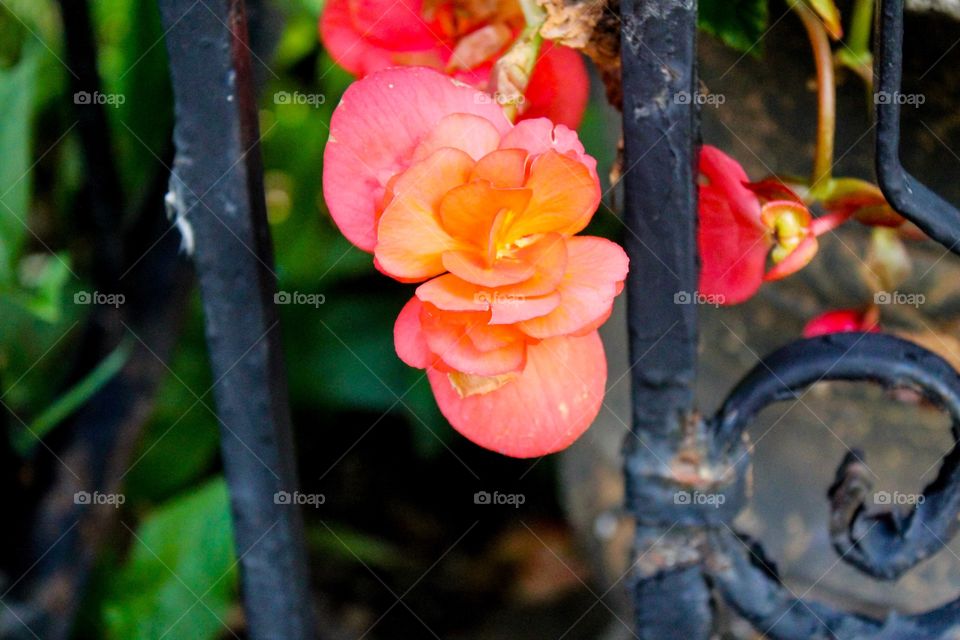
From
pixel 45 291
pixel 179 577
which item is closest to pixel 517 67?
pixel 45 291

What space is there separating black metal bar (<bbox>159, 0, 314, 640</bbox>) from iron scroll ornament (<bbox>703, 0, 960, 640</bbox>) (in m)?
0.18

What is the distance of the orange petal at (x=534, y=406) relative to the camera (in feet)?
1.01

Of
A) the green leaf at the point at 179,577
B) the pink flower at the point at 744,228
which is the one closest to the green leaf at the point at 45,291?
the green leaf at the point at 179,577

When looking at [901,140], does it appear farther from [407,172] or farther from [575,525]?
[575,525]

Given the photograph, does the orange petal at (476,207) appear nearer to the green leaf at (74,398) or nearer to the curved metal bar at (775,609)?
the curved metal bar at (775,609)

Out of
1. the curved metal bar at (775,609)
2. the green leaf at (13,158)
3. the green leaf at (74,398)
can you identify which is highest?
the green leaf at (13,158)

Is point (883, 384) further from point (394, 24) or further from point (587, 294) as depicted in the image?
point (394, 24)

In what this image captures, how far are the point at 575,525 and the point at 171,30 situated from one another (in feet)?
1.93

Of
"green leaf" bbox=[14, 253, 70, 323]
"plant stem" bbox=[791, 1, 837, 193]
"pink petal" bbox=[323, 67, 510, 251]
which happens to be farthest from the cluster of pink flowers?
"green leaf" bbox=[14, 253, 70, 323]

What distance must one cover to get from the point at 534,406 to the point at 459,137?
9 cm

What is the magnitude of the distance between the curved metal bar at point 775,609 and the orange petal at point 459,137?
173mm

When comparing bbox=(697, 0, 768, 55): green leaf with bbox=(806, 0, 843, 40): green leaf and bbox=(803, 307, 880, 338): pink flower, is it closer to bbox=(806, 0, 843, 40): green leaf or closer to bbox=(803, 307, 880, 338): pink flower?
bbox=(806, 0, 843, 40): green leaf

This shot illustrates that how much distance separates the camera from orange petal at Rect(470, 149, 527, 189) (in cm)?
28

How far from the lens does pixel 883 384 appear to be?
333 mm
